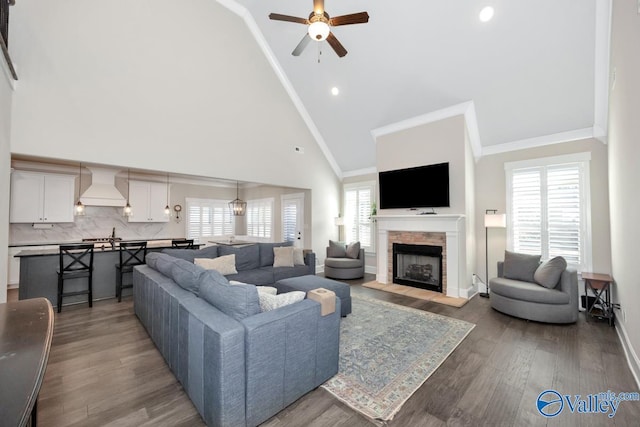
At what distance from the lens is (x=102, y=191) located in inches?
235

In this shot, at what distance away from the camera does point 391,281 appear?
5629 millimetres

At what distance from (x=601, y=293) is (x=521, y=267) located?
968 mm

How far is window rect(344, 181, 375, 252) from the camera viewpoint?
697 cm

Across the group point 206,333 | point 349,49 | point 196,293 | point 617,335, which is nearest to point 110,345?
point 196,293

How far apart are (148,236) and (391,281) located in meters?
6.54

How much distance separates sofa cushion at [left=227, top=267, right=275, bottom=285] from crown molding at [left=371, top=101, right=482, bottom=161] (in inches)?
153

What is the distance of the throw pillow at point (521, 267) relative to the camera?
4.09m

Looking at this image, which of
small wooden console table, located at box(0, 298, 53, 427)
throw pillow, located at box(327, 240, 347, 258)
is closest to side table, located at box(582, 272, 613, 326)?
throw pillow, located at box(327, 240, 347, 258)

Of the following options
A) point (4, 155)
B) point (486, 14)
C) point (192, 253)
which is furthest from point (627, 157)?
point (4, 155)

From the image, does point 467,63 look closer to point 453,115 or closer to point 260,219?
point 453,115

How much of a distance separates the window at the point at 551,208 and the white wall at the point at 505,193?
9 centimetres

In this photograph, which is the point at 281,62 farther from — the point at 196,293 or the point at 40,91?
the point at 196,293

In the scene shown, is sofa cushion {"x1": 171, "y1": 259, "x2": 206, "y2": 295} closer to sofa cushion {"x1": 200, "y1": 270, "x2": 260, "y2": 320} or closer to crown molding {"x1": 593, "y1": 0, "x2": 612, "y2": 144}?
sofa cushion {"x1": 200, "y1": 270, "x2": 260, "y2": 320}

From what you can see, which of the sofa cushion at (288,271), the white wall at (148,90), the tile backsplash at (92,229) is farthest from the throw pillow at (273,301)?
the tile backsplash at (92,229)
